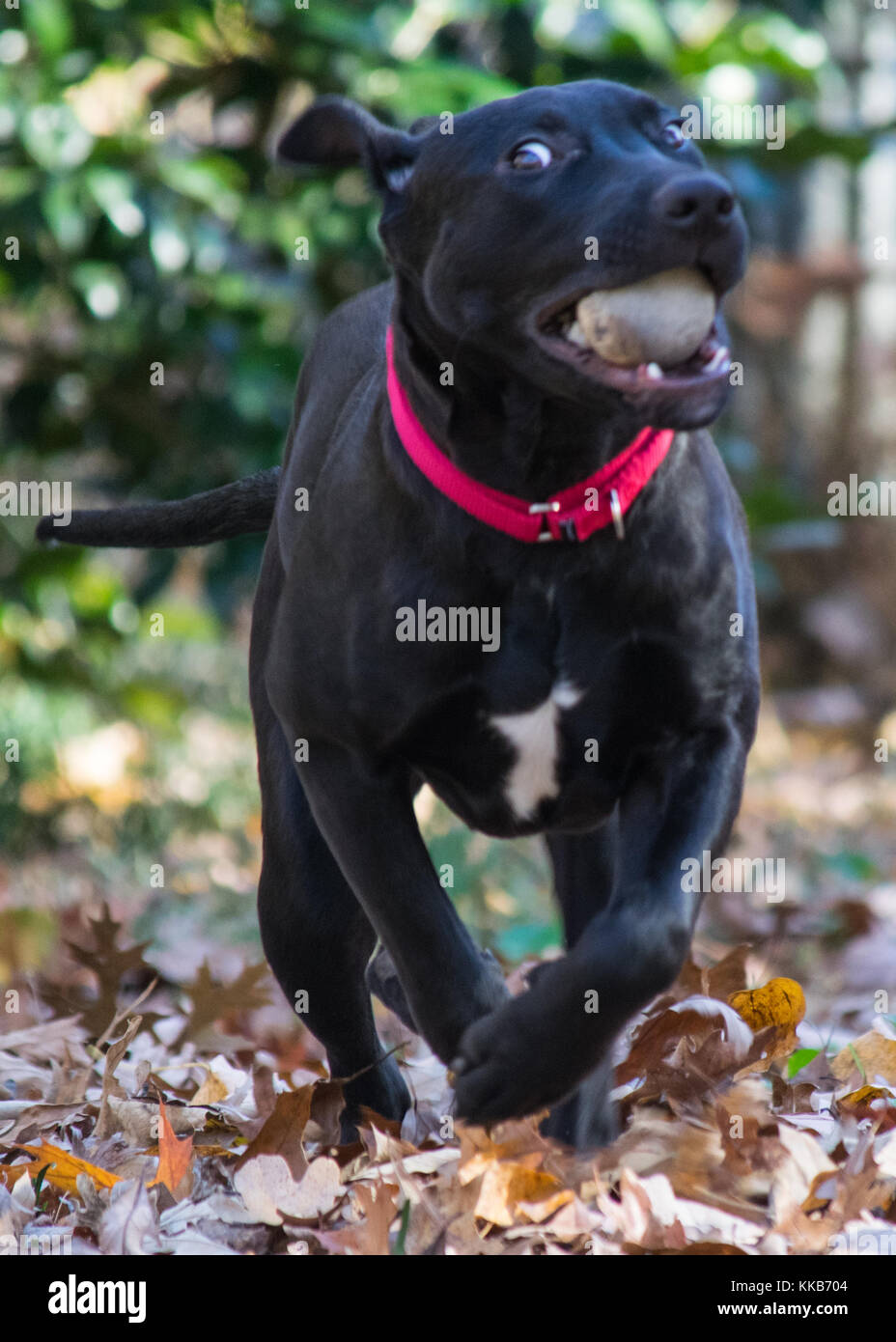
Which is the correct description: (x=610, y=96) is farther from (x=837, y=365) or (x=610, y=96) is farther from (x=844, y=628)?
(x=837, y=365)

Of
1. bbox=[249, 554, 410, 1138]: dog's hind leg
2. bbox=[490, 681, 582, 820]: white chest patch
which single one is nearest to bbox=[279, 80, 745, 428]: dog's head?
bbox=[490, 681, 582, 820]: white chest patch

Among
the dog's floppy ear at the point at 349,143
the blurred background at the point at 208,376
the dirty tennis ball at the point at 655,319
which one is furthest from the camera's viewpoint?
the blurred background at the point at 208,376

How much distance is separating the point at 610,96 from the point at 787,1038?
1.54 m

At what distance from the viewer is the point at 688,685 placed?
2.48 m

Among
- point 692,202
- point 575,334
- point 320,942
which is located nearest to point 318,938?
point 320,942

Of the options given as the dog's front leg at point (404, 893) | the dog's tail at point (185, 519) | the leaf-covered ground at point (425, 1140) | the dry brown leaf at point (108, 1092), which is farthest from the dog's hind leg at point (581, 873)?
the dog's tail at point (185, 519)

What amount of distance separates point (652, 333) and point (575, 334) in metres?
0.12

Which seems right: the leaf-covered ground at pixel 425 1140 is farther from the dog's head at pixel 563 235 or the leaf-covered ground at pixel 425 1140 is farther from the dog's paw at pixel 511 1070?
the dog's head at pixel 563 235

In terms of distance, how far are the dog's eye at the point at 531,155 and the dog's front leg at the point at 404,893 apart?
2.94ft

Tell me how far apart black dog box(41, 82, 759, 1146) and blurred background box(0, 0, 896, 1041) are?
5.23 ft

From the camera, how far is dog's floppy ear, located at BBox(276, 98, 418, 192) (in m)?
2.70

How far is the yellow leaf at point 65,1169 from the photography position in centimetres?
255
